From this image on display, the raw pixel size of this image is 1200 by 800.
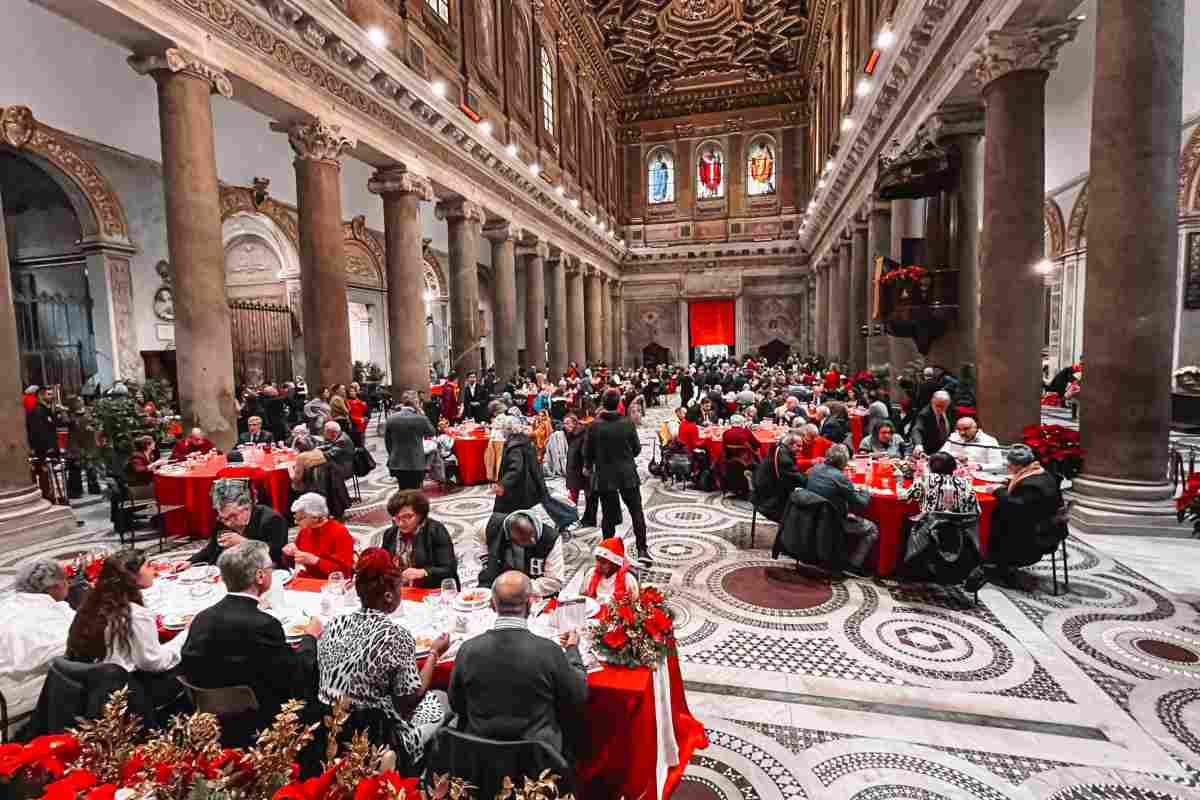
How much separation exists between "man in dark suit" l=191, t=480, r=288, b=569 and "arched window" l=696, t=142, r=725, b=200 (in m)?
26.9

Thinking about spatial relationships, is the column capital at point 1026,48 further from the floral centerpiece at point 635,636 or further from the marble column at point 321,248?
the marble column at point 321,248

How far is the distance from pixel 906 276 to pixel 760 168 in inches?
810

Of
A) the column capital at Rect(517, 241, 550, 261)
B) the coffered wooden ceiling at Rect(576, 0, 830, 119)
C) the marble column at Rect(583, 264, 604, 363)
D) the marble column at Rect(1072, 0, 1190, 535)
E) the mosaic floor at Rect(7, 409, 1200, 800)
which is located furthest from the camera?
the marble column at Rect(583, 264, 604, 363)

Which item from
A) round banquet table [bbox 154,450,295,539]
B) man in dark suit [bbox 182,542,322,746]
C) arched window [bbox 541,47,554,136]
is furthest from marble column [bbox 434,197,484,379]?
man in dark suit [bbox 182,542,322,746]

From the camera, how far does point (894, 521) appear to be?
4.71 metres

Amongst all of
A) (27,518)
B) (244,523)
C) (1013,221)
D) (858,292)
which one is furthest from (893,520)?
(858,292)

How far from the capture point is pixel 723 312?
28.5 metres

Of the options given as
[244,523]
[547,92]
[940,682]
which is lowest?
[940,682]

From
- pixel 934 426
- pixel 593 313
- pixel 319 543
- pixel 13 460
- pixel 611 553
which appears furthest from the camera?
pixel 593 313

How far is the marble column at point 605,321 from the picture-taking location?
26.0 m

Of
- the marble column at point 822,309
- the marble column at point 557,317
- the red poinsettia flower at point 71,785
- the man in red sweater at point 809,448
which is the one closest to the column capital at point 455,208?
the marble column at point 557,317

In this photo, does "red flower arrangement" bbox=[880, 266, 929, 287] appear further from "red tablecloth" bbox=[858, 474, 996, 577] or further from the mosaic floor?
"red tablecloth" bbox=[858, 474, 996, 577]

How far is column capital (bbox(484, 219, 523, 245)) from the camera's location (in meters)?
16.1

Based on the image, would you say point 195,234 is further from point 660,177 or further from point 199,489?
point 660,177
